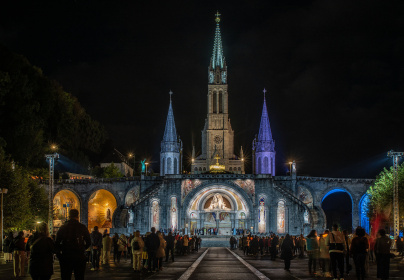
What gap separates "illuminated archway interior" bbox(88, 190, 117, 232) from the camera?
248ft

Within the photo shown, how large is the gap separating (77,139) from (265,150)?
33.9 m

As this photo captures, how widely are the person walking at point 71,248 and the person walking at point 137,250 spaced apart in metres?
9.72

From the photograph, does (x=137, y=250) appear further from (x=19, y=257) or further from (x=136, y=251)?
(x=19, y=257)

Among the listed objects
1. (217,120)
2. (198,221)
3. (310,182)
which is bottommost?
(198,221)

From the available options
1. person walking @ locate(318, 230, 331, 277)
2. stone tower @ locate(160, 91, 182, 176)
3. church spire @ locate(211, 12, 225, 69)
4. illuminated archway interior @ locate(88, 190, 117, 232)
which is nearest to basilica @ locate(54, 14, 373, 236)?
illuminated archway interior @ locate(88, 190, 117, 232)

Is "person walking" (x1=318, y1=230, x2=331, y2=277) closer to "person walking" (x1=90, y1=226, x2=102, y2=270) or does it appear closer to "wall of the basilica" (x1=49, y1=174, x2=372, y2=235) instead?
"person walking" (x1=90, y1=226, x2=102, y2=270)

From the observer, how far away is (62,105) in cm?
5091

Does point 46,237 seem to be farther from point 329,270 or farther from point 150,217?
point 150,217

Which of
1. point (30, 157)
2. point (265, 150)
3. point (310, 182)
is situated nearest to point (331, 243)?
point (30, 157)

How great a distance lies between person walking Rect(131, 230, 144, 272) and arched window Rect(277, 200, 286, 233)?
44.0 meters

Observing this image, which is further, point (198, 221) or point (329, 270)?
point (198, 221)

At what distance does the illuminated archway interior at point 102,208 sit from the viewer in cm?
7562

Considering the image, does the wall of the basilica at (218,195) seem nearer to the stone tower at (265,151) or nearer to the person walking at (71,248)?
the stone tower at (265,151)

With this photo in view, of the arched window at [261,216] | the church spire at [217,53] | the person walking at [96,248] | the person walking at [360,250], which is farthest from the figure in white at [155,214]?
the person walking at [360,250]
